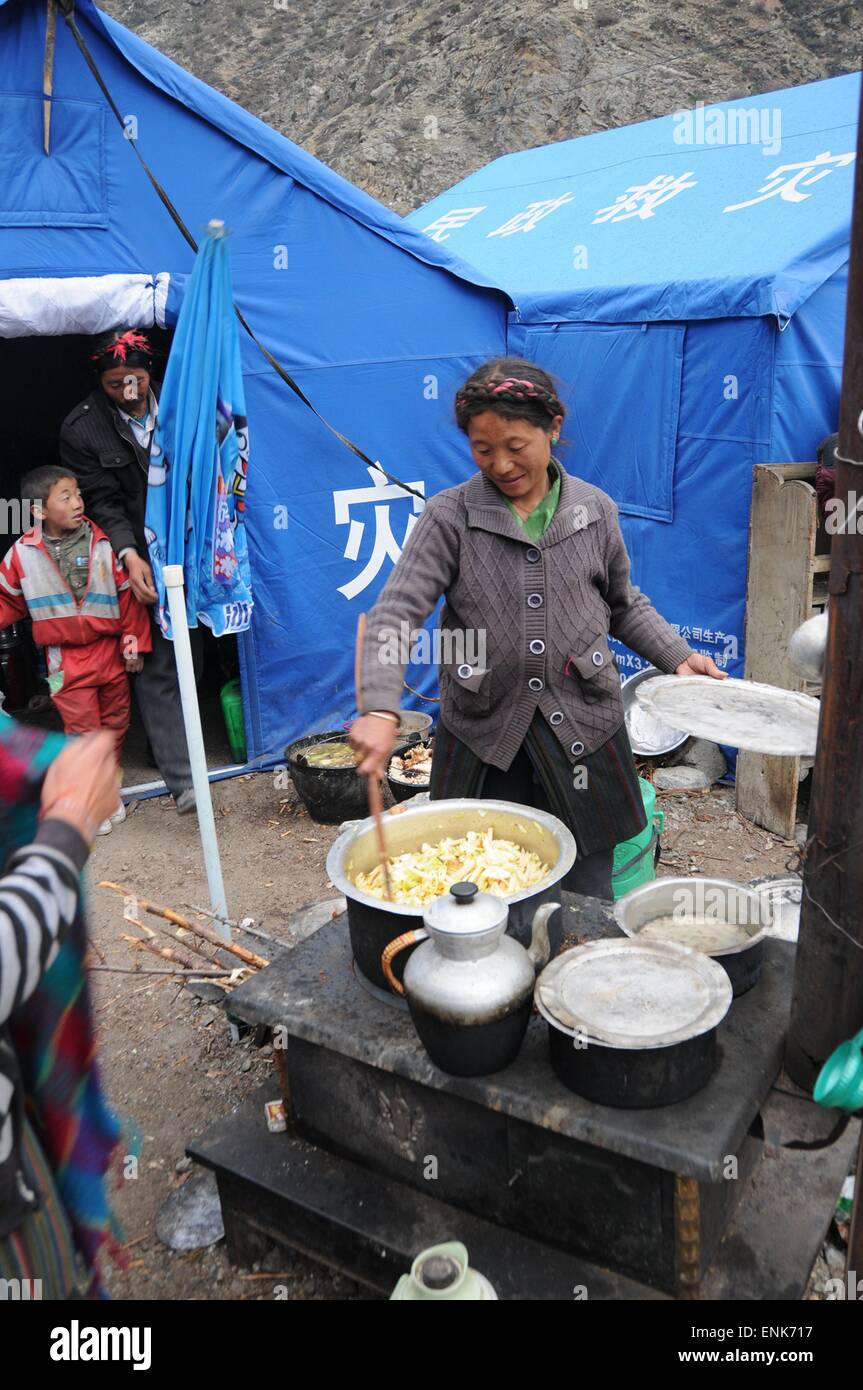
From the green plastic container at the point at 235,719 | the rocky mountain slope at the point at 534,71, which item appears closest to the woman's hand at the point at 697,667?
the green plastic container at the point at 235,719

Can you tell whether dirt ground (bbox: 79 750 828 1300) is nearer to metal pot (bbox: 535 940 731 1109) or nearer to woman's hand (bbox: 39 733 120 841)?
metal pot (bbox: 535 940 731 1109)

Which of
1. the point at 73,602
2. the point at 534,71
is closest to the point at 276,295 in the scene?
the point at 73,602

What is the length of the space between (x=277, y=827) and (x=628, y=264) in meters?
4.28

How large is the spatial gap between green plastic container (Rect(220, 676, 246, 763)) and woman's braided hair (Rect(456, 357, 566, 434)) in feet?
12.9

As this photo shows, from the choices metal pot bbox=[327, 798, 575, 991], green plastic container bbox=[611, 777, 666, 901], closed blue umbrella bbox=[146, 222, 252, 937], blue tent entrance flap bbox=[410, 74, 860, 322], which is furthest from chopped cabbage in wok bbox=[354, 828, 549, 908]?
blue tent entrance flap bbox=[410, 74, 860, 322]

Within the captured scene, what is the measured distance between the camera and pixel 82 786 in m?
1.76

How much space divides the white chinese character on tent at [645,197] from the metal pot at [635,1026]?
6.36 meters

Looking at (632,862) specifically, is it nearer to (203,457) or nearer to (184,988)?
(184,988)

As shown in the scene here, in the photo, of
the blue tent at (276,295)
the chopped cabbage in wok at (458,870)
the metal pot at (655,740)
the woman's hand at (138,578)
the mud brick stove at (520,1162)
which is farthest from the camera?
the metal pot at (655,740)

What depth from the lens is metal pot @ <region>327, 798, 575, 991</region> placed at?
249cm

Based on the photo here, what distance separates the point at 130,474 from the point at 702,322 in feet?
11.3

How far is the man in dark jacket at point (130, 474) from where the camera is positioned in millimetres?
5527

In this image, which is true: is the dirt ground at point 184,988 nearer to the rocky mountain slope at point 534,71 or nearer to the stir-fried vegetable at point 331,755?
the stir-fried vegetable at point 331,755
